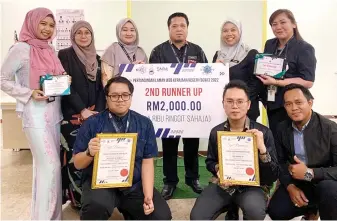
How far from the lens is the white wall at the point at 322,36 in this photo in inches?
165

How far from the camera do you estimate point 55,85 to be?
2.23 m

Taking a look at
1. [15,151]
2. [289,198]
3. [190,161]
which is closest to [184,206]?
[190,161]

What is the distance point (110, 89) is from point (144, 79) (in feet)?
2.04

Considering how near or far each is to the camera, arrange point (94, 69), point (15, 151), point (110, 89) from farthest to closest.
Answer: point (15, 151)
point (94, 69)
point (110, 89)

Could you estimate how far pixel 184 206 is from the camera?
2723 mm

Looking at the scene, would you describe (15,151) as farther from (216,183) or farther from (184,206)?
(216,183)

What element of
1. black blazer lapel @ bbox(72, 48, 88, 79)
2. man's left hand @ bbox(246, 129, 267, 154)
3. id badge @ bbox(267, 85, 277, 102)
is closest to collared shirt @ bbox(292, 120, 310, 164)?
man's left hand @ bbox(246, 129, 267, 154)

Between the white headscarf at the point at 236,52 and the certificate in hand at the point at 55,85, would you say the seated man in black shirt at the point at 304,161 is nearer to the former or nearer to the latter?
the white headscarf at the point at 236,52

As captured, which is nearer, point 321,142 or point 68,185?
point 321,142

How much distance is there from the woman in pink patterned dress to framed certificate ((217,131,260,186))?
4.01ft

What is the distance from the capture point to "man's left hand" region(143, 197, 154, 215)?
1.96 meters

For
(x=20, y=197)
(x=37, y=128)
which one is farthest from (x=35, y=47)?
(x=20, y=197)

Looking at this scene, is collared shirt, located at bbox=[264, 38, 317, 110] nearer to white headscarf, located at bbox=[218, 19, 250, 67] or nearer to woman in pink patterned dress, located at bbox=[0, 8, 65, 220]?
white headscarf, located at bbox=[218, 19, 250, 67]

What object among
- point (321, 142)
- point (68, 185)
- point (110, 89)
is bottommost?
point (68, 185)
